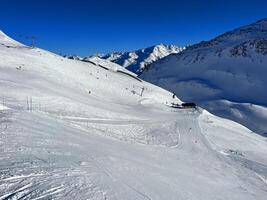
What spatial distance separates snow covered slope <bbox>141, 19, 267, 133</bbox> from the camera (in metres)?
116

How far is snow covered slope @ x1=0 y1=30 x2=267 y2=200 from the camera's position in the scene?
48.7ft

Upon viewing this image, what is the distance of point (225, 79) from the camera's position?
154m

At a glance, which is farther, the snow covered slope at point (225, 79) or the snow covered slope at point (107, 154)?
the snow covered slope at point (225, 79)

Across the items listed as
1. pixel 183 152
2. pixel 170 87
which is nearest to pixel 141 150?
pixel 183 152

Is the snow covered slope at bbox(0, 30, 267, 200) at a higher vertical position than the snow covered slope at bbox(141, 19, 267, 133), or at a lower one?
lower

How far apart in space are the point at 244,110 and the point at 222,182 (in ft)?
315

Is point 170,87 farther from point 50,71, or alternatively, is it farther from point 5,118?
point 5,118

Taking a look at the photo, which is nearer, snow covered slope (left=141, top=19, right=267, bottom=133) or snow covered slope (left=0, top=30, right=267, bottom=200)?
snow covered slope (left=0, top=30, right=267, bottom=200)

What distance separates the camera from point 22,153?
17203 millimetres

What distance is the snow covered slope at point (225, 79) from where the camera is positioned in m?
116

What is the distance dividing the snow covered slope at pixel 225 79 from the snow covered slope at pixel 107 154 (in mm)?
68492

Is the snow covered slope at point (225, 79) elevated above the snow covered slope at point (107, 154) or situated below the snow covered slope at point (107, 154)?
above

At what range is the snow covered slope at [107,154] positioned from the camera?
14.8m

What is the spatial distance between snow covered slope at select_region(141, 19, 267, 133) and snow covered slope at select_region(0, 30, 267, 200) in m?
68.5
